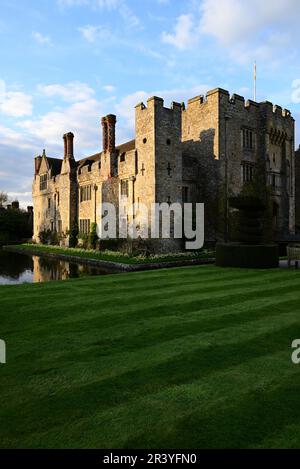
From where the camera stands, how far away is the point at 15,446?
9.00 feet

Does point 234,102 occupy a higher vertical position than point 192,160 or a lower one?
higher

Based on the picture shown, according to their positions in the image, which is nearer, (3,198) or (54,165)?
(54,165)

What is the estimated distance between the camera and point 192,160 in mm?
27344

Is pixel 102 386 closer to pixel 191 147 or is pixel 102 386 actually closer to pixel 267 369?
pixel 267 369

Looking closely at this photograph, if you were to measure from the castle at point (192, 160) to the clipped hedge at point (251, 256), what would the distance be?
29.0ft

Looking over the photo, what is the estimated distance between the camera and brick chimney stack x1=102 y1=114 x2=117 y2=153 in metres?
27.8

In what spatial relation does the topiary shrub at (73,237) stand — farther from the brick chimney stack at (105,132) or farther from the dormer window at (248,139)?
the dormer window at (248,139)

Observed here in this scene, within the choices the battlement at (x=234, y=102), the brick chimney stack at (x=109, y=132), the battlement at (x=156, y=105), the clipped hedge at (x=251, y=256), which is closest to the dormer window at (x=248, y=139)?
the battlement at (x=234, y=102)

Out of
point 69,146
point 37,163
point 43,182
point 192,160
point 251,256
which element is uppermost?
point 37,163

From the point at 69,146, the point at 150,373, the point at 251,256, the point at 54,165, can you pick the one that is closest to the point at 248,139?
the point at 251,256

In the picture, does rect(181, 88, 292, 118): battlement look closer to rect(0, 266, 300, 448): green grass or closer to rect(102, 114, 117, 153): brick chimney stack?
rect(102, 114, 117, 153): brick chimney stack

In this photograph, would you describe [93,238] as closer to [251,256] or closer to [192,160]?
[192,160]

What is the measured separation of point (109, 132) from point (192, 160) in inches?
286

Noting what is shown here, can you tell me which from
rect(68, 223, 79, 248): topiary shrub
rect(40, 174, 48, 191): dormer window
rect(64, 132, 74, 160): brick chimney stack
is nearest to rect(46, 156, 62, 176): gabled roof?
rect(40, 174, 48, 191): dormer window
